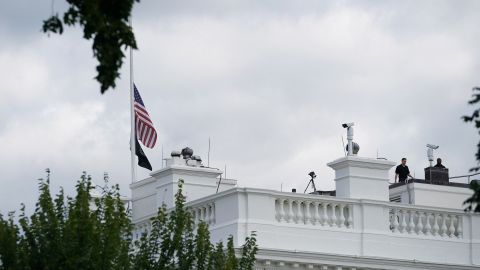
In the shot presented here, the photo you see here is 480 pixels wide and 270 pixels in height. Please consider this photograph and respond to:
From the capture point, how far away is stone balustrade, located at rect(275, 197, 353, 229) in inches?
1529

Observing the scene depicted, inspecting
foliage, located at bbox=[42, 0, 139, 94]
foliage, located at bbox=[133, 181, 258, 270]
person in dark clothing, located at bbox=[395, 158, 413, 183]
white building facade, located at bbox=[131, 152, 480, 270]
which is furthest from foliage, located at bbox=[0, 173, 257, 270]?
person in dark clothing, located at bbox=[395, 158, 413, 183]

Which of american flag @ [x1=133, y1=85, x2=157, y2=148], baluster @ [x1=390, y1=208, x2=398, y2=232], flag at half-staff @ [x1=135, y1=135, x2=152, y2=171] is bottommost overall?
baluster @ [x1=390, y1=208, x2=398, y2=232]

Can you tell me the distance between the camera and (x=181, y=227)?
108ft

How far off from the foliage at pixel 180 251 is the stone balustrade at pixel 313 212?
16.2ft

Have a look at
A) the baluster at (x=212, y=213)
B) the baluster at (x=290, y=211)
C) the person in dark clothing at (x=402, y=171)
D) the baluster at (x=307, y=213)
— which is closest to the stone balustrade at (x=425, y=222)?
the baluster at (x=307, y=213)

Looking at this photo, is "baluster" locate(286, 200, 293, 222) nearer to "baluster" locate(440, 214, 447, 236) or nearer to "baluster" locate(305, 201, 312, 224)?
"baluster" locate(305, 201, 312, 224)

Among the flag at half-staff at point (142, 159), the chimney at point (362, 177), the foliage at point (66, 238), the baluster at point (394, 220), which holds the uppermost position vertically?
the flag at half-staff at point (142, 159)

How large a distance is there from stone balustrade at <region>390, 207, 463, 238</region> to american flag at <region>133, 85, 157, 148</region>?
24.9 ft

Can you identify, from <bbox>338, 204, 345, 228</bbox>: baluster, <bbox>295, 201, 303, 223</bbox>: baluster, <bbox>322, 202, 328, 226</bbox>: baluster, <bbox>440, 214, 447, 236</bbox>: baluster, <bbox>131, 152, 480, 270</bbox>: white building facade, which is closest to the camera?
<bbox>131, 152, 480, 270</bbox>: white building facade

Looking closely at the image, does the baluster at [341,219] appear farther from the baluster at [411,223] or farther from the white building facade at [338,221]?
the baluster at [411,223]

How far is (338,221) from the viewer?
39.5 m

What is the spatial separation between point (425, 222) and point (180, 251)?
30.2ft

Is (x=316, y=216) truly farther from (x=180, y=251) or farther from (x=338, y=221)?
(x=180, y=251)

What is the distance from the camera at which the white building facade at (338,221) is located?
38312 millimetres
